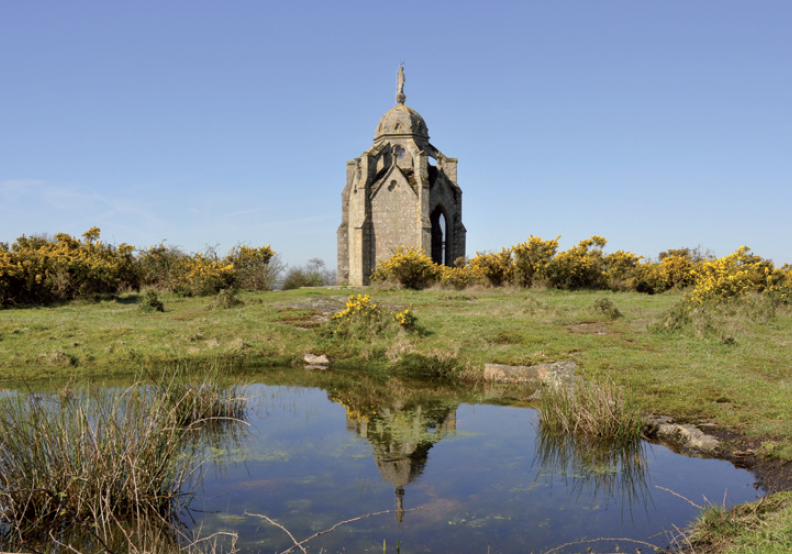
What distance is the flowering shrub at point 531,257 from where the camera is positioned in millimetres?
26750

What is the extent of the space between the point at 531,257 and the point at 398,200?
10.4 m

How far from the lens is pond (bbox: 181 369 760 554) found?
234 inches

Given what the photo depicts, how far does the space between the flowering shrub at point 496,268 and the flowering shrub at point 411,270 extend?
6.62 feet

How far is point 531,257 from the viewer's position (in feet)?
88.3

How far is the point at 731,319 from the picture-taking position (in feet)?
50.5

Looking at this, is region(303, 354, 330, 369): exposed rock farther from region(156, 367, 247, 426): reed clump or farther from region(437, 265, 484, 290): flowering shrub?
region(437, 265, 484, 290): flowering shrub

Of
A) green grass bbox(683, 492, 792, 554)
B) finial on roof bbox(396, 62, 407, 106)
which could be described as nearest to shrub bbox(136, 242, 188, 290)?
finial on roof bbox(396, 62, 407, 106)

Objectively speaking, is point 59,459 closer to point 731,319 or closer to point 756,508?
point 756,508

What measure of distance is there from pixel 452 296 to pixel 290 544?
17.9 meters

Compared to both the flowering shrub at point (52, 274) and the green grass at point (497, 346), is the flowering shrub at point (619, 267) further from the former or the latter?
the flowering shrub at point (52, 274)

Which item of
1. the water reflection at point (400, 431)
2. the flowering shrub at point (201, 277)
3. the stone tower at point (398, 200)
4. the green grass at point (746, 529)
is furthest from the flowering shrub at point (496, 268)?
the green grass at point (746, 529)

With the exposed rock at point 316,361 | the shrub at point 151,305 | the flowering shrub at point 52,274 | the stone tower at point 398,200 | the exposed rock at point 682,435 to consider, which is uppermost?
the stone tower at point 398,200

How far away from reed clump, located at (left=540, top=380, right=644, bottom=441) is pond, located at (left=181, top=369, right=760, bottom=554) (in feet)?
0.84

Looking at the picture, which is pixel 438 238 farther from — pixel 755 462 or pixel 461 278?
pixel 755 462
